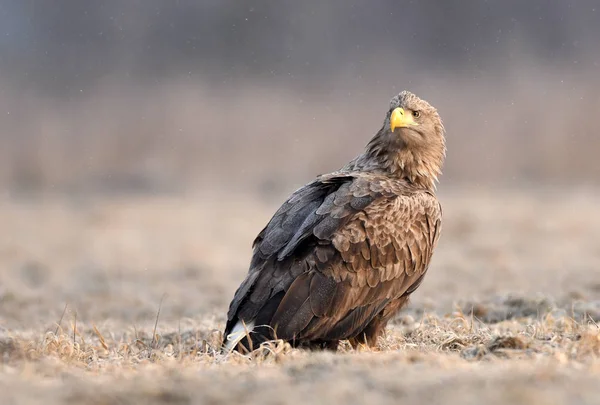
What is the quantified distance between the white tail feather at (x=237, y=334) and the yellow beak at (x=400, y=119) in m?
1.88

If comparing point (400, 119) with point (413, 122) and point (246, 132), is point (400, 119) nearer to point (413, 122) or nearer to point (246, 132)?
point (413, 122)

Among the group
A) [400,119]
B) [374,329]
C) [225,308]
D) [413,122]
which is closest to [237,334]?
[374,329]

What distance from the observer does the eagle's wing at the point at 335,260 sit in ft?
21.8

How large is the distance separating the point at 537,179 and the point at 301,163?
5.99m

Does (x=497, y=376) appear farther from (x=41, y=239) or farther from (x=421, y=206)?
(x=41, y=239)

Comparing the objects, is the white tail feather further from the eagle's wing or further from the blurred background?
the blurred background

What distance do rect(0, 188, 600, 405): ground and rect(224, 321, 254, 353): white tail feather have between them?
0.11 m

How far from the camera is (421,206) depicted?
7.25 metres

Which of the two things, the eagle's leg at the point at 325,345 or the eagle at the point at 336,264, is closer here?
the eagle at the point at 336,264

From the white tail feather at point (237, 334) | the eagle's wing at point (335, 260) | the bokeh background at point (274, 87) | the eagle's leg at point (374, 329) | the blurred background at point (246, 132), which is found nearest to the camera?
the white tail feather at point (237, 334)

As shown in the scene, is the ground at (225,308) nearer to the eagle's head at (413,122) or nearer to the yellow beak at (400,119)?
the eagle's head at (413,122)

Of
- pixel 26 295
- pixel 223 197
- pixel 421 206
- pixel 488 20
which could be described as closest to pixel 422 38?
pixel 488 20

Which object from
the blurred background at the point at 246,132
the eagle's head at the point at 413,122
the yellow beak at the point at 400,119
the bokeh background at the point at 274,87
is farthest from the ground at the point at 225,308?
the bokeh background at the point at 274,87

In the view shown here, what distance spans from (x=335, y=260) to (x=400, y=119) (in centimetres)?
138
